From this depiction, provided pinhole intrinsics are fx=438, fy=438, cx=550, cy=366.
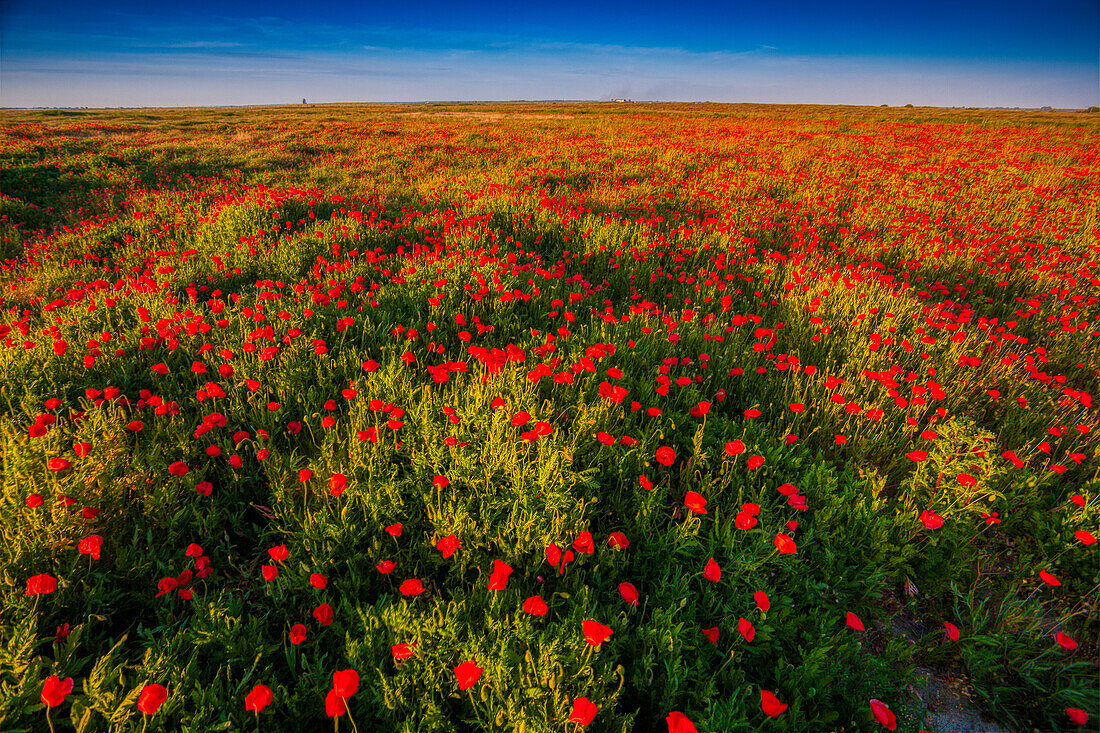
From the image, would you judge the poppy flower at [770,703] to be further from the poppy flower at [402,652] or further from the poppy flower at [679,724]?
the poppy flower at [402,652]

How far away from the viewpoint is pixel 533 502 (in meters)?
2.03

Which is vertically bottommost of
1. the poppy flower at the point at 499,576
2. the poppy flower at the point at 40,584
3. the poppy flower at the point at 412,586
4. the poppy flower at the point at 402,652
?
the poppy flower at the point at 402,652

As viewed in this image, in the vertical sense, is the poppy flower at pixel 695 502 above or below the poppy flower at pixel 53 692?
above

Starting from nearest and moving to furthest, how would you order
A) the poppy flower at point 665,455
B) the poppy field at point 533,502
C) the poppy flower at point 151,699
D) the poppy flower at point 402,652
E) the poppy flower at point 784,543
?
→ the poppy flower at point 151,699 → the poppy flower at point 402,652 → the poppy field at point 533,502 → the poppy flower at point 784,543 → the poppy flower at point 665,455

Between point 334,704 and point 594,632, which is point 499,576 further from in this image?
point 334,704

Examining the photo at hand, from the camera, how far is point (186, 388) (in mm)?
3021

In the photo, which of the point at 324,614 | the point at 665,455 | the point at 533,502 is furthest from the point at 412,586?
the point at 665,455

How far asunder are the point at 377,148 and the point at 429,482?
1607 centimetres

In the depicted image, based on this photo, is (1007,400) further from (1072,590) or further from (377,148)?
(377,148)

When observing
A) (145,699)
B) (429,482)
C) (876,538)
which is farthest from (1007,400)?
(145,699)

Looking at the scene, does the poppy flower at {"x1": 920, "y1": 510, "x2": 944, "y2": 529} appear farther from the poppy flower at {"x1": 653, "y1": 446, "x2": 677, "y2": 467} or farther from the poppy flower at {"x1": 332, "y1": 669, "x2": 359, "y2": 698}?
the poppy flower at {"x1": 332, "y1": 669, "x2": 359, "y2": 698}

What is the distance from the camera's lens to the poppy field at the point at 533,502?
5.04 feet

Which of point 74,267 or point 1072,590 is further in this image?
point 74,267

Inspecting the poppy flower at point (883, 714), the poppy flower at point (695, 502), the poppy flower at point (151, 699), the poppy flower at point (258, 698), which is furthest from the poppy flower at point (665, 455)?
the poppy flower at point (151, 699)
